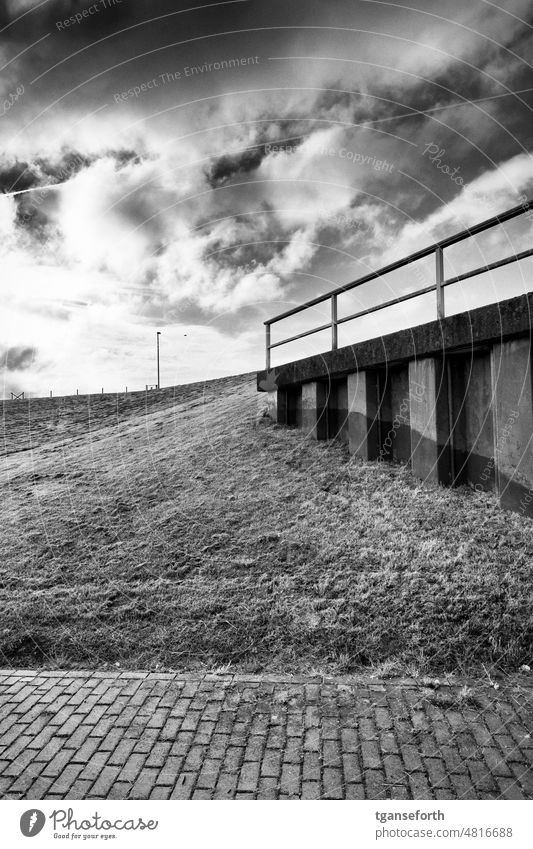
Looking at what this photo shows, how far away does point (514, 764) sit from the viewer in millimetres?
3705

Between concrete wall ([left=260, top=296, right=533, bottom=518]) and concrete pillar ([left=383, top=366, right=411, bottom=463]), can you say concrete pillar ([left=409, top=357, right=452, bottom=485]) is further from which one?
concrete pillar ([left=383, top=366, right=411, bottom=463])

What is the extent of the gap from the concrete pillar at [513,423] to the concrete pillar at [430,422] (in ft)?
2.91

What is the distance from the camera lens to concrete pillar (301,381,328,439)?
11.2 meters

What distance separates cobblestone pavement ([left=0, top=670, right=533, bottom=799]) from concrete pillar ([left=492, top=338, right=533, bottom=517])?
9.91 feet

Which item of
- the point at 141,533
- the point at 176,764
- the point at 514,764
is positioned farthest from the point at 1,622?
the point at 514,764

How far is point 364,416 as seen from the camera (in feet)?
32.5

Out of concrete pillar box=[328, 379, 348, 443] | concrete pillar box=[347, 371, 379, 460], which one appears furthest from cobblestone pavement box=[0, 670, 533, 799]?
concrete pillar box=[328, 379, 348, 443]

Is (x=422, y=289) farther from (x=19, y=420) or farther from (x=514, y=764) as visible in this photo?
(x=19, y=420)

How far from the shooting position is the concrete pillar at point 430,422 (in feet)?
27.4

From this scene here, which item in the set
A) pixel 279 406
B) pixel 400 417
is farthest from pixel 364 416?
pixel 279 406

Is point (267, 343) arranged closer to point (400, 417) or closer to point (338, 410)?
point (338, 410)

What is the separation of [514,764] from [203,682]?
2.61 meters

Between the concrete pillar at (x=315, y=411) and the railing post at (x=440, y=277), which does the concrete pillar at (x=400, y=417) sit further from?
the concrete pillar at (x=315, y=411)

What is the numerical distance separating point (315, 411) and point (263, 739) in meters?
7.75
